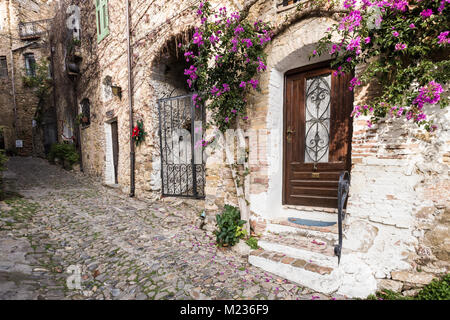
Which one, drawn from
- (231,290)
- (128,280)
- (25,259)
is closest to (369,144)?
(231,290)

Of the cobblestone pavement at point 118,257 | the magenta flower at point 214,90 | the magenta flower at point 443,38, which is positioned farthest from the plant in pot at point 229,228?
the magenta flower at point 443,38

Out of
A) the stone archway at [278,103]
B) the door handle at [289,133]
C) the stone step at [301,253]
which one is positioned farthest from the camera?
the door handle at [289,133]

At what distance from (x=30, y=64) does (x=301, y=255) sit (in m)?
17.9

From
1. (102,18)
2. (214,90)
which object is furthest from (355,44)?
(102,18)

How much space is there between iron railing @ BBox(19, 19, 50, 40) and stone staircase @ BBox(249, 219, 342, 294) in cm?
1729

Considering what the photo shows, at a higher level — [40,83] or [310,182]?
[40,83]

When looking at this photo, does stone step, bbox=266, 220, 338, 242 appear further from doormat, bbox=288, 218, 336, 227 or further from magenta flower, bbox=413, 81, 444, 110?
magenta flower, bbox=413, 81, 444, 110

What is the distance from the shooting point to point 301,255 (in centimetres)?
254

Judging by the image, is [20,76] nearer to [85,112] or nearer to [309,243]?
[85,112]

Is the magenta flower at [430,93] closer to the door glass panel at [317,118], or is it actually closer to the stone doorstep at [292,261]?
the door glass panel at [317,118]

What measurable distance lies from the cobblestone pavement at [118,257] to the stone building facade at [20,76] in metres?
10.5

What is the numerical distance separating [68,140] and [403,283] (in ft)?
41.3

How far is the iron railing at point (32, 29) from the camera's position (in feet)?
40.9

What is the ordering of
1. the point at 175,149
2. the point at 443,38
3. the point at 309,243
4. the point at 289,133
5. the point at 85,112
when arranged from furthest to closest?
the point at 85,112, the point at 175,149, the point at 289,133, the point at 309,243, the point at 443,38
